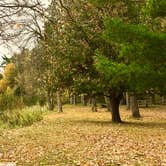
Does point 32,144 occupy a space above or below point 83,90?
below

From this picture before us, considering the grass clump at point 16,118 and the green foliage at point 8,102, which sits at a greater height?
the green foliage at point 8,102

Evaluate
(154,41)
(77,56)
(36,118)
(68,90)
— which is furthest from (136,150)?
(36,118)

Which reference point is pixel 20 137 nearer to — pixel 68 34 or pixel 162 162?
pixel 162 162

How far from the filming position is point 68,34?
26.3 meters

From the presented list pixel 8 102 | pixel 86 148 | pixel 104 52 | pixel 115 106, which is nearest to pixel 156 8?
pixel 86 148

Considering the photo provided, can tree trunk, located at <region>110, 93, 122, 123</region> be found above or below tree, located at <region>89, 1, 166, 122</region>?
below

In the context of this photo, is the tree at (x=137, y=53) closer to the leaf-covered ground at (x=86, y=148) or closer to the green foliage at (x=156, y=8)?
the green foliage at (x=156, y=8)

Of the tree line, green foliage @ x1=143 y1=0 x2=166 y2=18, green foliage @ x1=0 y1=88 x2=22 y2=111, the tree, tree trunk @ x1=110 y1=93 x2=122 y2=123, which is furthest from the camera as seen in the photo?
green foliage @ x1=0 y1=88 x2=22 y2=111

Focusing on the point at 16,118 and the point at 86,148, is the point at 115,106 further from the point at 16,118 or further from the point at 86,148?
the point at 86,148

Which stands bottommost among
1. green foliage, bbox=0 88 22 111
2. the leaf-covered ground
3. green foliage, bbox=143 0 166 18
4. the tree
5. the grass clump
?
the leaf-covered ground

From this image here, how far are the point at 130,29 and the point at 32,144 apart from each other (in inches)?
234

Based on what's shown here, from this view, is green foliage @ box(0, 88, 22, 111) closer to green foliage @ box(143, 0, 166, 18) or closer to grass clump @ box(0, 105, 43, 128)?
→ grass clump @ box(0, 105, 43, 128)

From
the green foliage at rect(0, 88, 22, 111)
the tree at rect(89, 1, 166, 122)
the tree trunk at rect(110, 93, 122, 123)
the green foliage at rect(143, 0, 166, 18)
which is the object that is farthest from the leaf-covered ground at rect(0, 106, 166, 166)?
the green foliage at rect(0, 88, 22, 111)

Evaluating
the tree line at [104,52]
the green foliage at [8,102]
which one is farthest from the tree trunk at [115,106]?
the green foliage at [8,102]
